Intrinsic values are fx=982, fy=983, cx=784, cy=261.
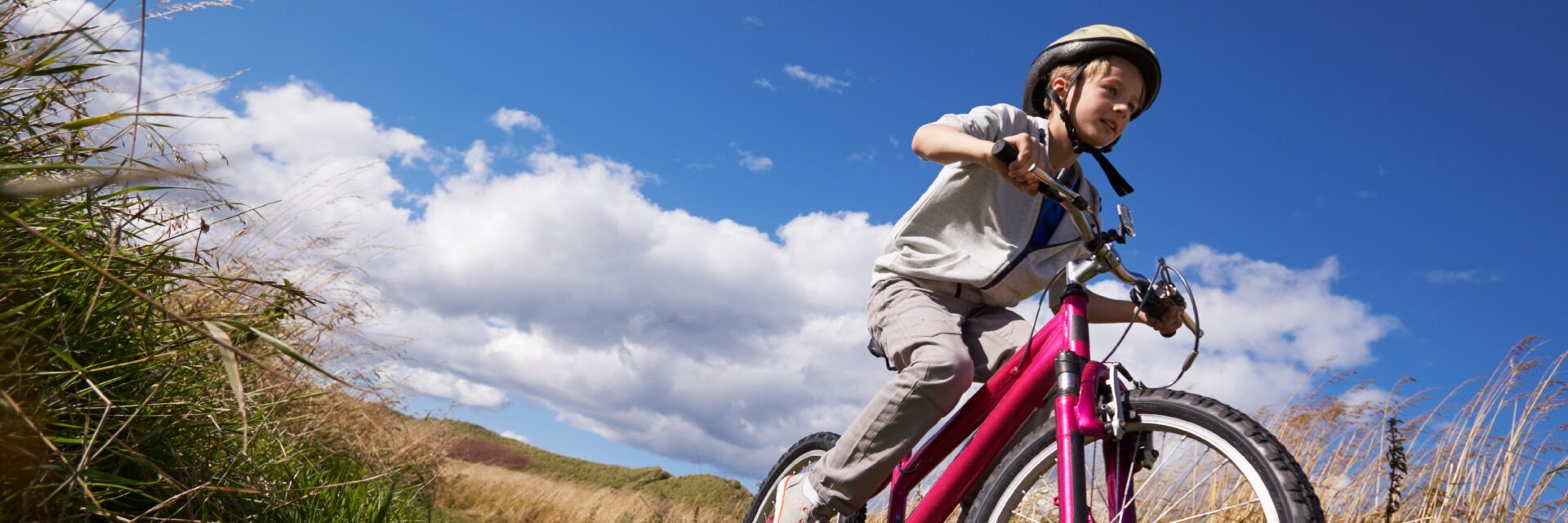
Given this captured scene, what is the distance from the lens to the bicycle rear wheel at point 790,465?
3.25 meters

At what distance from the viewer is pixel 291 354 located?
3.21 ft

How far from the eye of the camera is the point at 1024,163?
2.03m

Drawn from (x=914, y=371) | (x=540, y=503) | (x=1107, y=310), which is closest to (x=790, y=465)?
(x=914, y=371)

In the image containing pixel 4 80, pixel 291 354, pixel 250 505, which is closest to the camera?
pixel 291 354

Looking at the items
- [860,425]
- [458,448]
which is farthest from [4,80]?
[458,448]

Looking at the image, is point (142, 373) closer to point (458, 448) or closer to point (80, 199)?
point (80, 199)

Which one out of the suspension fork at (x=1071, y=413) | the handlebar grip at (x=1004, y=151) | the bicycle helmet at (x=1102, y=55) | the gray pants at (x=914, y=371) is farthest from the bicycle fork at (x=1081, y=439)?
the bicycle helmet at (x=1102, y=55)

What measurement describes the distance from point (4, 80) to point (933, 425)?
2092 millimetres

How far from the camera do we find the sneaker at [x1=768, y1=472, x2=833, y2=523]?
8.77ft

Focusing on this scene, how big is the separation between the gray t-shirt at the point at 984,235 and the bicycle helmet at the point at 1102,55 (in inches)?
4.4

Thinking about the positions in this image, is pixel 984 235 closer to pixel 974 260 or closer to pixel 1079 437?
pixel 974 260

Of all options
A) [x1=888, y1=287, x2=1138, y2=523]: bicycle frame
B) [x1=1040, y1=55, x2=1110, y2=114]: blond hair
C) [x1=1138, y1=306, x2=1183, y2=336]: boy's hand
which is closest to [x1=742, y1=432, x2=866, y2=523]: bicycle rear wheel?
[x1=888, y1=287, x2=1138, y2=523]: bicycle frame

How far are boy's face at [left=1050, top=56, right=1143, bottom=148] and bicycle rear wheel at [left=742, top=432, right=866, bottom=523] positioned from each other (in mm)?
1251

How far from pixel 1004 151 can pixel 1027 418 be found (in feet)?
2.63
